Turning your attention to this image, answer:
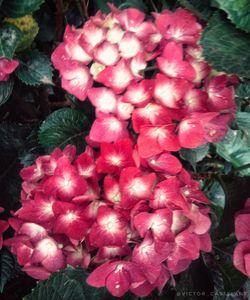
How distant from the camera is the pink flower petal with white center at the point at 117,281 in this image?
71 centimetres

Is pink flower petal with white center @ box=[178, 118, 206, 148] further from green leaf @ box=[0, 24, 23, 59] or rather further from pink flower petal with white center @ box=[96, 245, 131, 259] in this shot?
green leaf @ box=[0, 24, 23, 59]

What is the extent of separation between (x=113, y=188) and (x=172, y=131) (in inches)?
4.1

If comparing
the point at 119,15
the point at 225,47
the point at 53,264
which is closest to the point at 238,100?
the point at 225,47

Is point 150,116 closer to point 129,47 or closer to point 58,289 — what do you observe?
point 129,47

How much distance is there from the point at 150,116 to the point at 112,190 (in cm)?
11

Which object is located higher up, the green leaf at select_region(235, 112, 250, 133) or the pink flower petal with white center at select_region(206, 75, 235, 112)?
the pink flower petal with white center at select_region(206, 75, 235, 112)

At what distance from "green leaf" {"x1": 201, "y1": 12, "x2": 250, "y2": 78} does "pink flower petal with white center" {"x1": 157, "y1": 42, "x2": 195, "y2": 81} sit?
0.11 ft

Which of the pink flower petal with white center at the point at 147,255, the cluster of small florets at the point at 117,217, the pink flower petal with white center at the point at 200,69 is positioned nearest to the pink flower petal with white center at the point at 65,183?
the cluster of small florets at the point at 117,217

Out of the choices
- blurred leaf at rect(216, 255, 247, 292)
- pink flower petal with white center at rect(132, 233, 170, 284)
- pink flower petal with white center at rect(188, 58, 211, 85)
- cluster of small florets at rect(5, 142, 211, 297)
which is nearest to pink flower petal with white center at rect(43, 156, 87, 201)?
cluster of small florets at rect(5, 142, 211, 297)

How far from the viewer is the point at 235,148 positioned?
0.85 meters

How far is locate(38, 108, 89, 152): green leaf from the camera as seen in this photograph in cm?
88

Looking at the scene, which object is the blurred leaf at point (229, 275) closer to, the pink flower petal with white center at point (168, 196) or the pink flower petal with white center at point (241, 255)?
the pink flower petal with white center at point (241, 255)

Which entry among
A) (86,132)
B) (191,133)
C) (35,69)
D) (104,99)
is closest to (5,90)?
(35,69)

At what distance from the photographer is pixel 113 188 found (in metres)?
0.71
